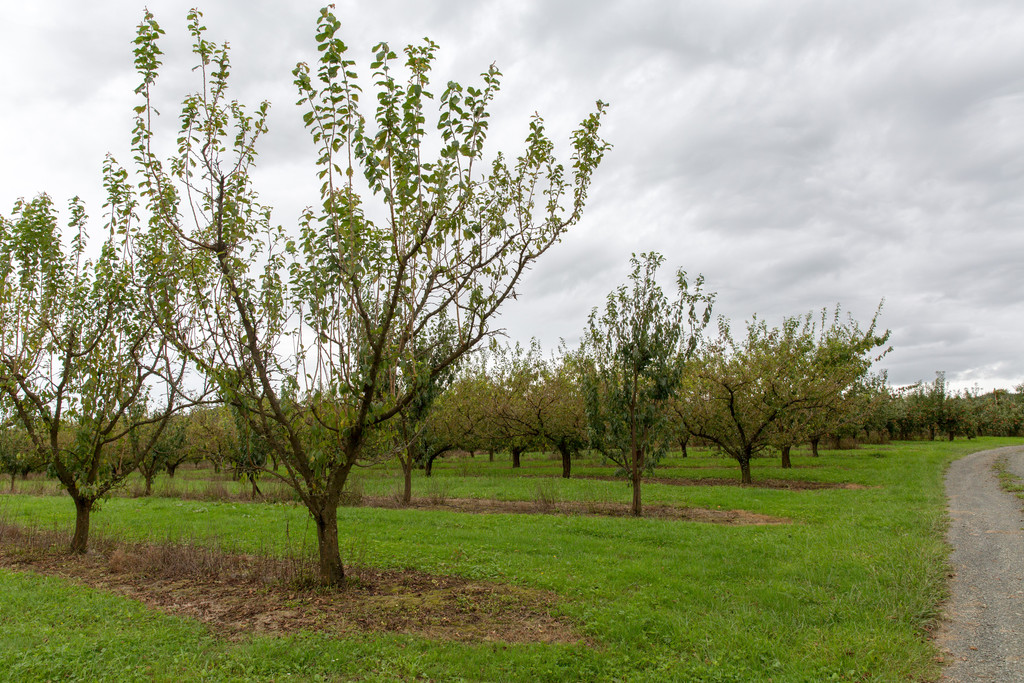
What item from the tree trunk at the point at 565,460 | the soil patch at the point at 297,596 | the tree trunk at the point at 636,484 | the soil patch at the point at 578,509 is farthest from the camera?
the tree trunk at the point at 565,460

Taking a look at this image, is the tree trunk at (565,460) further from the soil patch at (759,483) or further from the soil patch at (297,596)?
the soil patch at (297,596)

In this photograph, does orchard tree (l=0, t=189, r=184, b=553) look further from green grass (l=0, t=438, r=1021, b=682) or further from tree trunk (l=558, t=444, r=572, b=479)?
tree trunk (l=558, t=444, r=572, b=479)

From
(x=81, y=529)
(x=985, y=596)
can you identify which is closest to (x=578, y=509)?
(x=985, y=596)

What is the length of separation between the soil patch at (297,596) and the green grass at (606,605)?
359 mm

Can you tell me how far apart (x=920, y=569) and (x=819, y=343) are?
2313 centimetres

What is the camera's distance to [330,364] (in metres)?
6.92

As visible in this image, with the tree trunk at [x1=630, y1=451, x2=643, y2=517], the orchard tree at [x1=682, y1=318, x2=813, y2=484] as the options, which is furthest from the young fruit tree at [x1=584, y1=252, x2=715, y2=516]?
the orchard tree at [x1=682, y1=318, x2=813, y2=484]

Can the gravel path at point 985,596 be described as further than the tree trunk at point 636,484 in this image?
No

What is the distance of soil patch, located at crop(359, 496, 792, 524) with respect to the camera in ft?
47.5

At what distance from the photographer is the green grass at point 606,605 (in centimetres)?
527

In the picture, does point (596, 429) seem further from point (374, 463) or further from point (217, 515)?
point (217, 515)

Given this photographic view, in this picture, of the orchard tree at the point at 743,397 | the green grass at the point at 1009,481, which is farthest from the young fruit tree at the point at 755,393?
the green grass at the point at 1009,481

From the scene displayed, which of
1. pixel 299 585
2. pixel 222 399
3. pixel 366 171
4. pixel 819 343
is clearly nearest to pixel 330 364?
pixel 222 399

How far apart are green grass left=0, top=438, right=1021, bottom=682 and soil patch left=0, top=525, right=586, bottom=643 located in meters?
0.36
